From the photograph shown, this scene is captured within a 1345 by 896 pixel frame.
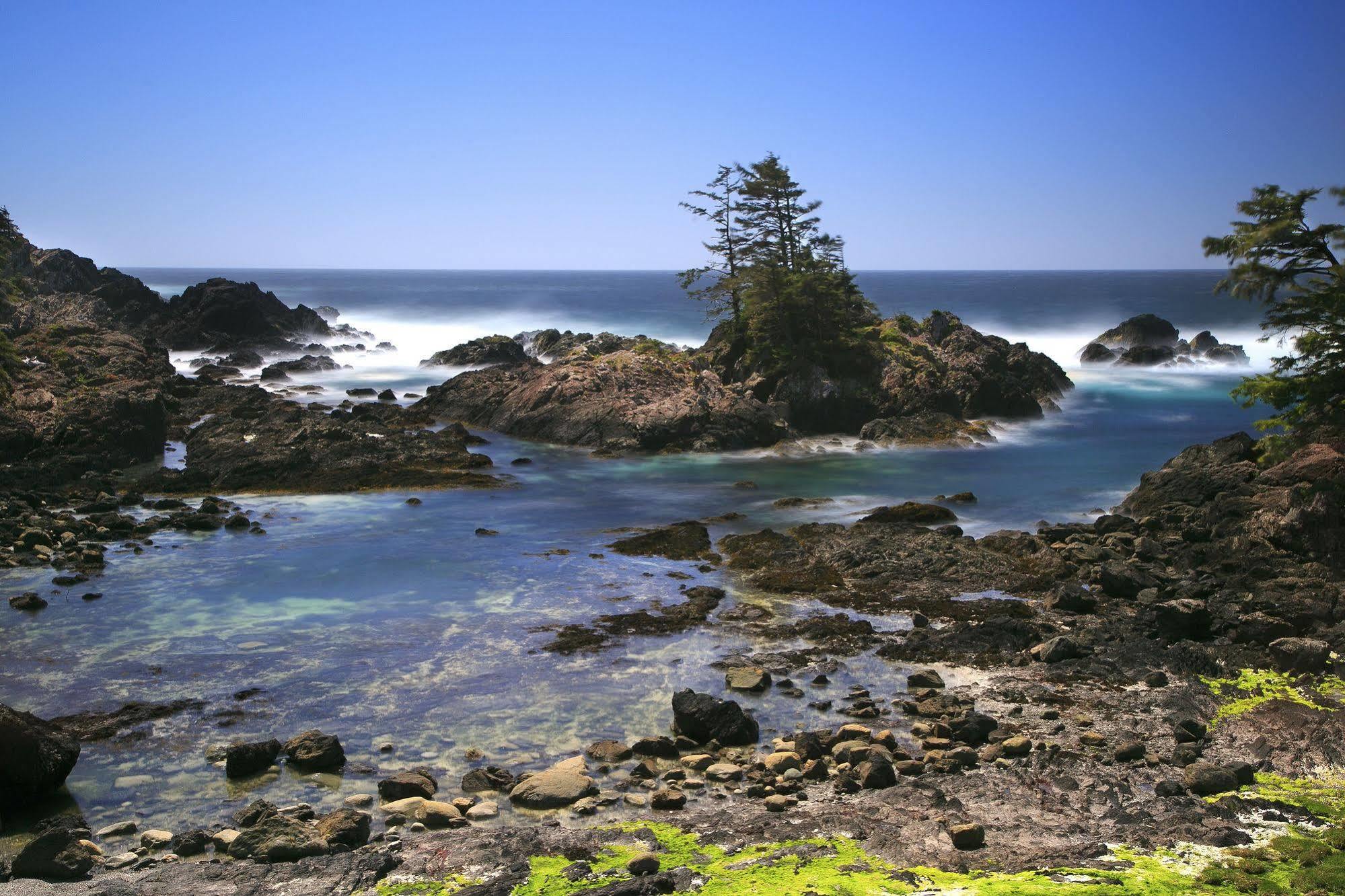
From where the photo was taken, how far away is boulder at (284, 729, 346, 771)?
1379 cm

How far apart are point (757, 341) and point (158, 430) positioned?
1081 inches

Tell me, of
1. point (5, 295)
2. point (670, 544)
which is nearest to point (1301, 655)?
point (670, 544)

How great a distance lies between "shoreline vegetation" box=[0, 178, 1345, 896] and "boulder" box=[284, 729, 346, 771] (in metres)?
0.04

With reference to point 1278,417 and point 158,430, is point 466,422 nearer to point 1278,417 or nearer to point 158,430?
point 158,430

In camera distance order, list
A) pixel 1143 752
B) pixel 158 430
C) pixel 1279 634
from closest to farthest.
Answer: pixel 1143 752 < pixel 1279 634 < pixel 158 430

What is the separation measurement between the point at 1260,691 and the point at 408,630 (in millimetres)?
15447

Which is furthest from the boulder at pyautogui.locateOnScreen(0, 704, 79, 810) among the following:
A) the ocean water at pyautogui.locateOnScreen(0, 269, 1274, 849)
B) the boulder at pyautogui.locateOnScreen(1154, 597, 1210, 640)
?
the boulder at pyautogui.locateOnScreen(1154, 597, 1210, 640)

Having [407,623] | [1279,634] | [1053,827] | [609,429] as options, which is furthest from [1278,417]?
[609,429]

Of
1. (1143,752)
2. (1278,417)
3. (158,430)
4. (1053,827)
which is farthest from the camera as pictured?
(158,430)

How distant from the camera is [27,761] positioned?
12555 millimetres

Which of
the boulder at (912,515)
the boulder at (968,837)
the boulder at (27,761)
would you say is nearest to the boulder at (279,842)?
the boulder at (27,761)

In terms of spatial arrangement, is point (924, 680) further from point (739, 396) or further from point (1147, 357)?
point (1147, 357)

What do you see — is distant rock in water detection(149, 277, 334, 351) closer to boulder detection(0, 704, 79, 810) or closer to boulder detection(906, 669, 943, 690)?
boulder detection(0, 704, 79, 810)

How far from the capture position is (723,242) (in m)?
53.1
